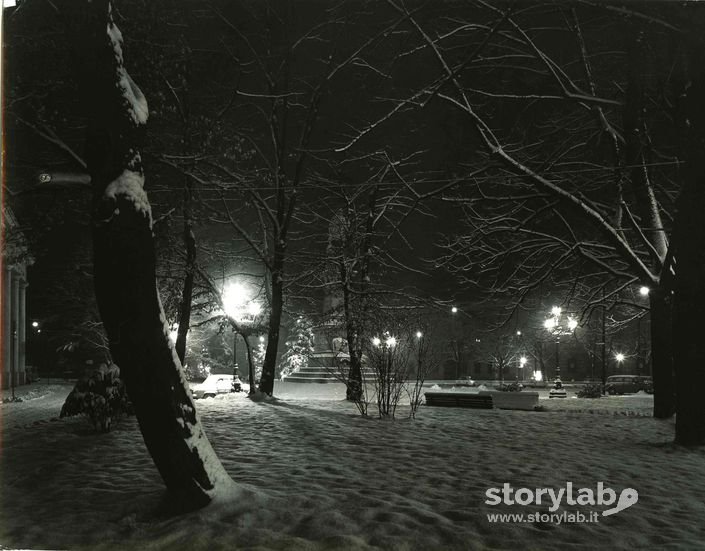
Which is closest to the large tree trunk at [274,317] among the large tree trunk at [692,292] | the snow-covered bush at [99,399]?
the snow-covered bush at [99,399]

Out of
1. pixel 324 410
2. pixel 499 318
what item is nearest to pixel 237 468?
pixel 324 410

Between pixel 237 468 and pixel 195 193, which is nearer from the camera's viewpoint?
pixel 237 468

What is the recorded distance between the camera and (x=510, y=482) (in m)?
6.71

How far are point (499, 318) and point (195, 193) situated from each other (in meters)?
45.4

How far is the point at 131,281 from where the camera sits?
5.25 metres

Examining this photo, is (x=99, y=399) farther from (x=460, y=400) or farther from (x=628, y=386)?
(x=628, y=386)

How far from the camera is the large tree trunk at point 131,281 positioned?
523 cm

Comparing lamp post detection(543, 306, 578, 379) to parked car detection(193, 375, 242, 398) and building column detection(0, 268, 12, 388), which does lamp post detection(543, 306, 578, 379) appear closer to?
parked car detection(193, 375, 242, 398)

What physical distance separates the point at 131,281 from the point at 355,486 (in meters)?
3.33

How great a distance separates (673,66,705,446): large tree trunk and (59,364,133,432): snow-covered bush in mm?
9774

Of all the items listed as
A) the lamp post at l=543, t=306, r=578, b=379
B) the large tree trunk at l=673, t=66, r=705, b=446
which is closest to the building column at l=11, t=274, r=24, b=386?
the lamp post at l=543, t=306, r=578, b=379

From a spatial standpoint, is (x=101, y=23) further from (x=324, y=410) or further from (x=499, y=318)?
(x=499, y=318)

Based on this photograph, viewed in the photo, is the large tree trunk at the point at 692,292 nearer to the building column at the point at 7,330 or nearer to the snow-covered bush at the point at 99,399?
the snow-covered bush at the point at 99,399

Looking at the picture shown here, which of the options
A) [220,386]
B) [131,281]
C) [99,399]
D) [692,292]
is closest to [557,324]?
[220,386]
